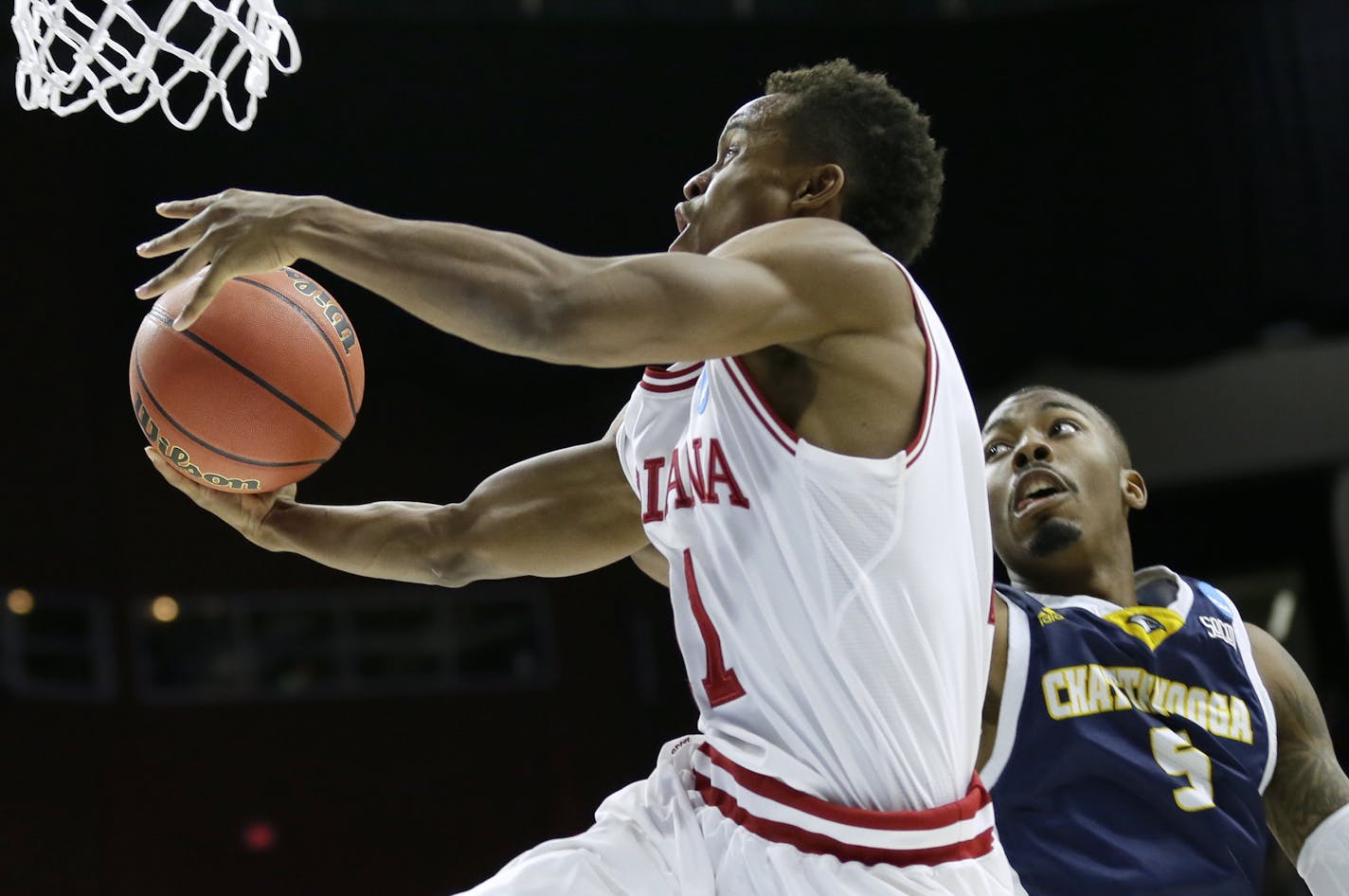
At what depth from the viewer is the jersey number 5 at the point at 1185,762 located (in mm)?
2977

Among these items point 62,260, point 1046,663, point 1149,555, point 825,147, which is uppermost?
point 62,260

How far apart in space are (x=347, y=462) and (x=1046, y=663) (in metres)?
7.16

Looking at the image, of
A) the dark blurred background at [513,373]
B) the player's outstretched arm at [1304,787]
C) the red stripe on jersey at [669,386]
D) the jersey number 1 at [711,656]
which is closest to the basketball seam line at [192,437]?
the red stripe on jersey at [669,386]

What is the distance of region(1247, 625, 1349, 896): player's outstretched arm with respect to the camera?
9.49 ft

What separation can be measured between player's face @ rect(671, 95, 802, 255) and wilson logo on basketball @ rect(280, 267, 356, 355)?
2.26 feet

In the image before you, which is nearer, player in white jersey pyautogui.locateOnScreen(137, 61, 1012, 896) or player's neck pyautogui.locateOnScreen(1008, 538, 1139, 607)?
player in white jersey pyautogui.locateOnScreen(137, 61, 1012, 896)

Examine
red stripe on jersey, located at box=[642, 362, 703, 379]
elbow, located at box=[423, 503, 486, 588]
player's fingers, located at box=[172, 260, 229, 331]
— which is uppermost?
player's fingers, located at box=[172, 260, 229, 331]

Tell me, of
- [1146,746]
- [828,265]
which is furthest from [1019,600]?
[828,265]

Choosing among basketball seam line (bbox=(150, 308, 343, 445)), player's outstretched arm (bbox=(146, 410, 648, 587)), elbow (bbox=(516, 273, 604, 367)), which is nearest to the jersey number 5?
player's outstretched arm (bbox=(146, 410, 648, 587))

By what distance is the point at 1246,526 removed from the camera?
9.01 metres

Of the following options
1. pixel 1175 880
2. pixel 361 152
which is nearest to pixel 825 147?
pixel 1175 880

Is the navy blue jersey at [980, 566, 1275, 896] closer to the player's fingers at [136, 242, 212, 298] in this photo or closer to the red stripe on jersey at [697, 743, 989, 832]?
the red stripe on jersey at [697, 743, 989, 832]

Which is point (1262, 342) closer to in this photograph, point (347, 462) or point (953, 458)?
point (347, 462)

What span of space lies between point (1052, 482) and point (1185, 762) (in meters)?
0.67
